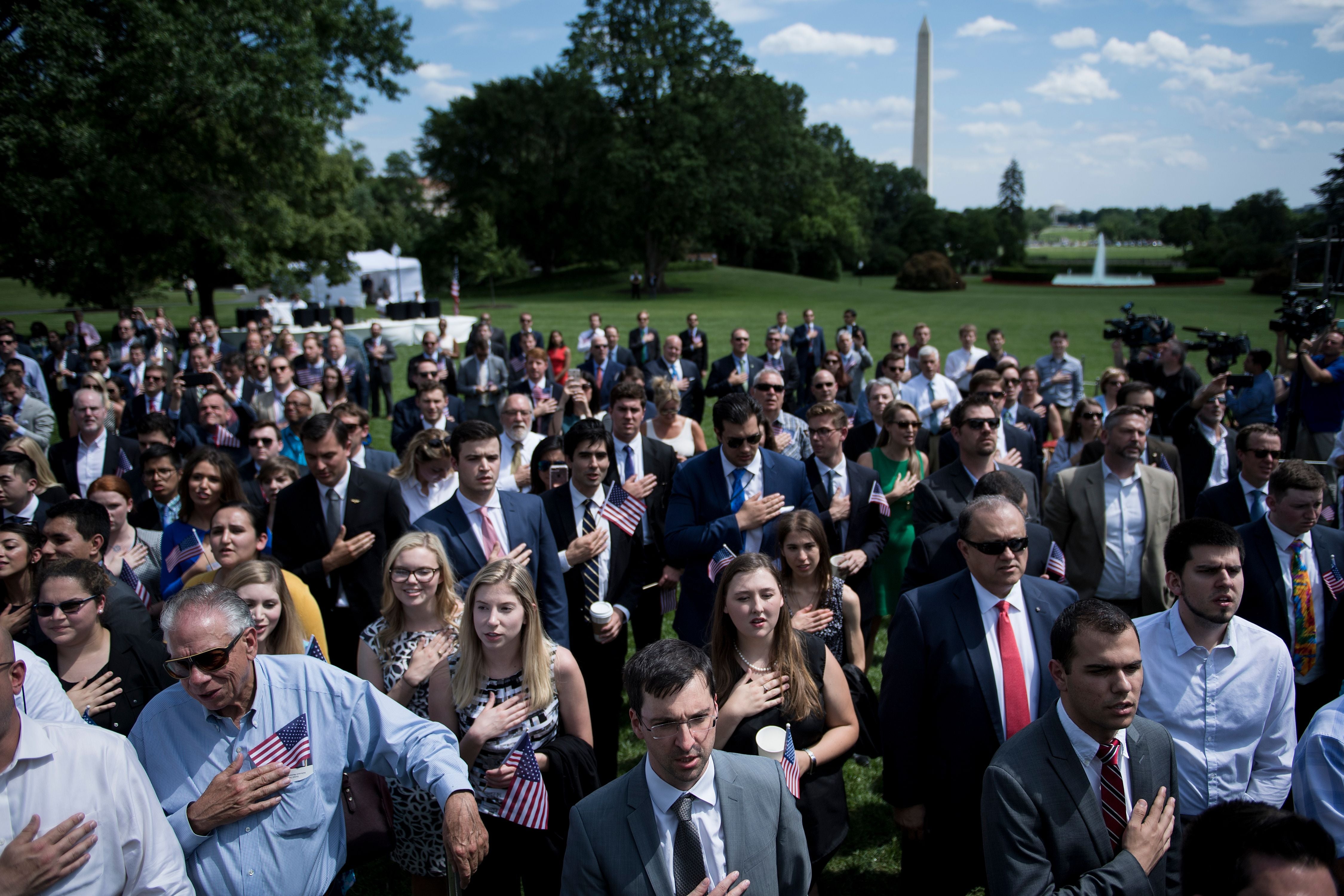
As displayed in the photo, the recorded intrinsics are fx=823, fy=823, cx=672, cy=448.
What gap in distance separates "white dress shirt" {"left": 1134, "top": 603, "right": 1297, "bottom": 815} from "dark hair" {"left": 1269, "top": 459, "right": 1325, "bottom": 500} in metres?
1.24

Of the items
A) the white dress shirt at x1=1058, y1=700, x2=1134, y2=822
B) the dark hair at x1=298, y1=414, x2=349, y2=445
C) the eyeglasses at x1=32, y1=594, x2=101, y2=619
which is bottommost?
the white dress shirt at x1=1058, y1=700, x2=1134, y2=822

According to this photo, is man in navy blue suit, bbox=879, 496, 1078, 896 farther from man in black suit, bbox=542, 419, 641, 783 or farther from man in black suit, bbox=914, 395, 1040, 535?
man in black suit, bbox=542, 419, 641, 783

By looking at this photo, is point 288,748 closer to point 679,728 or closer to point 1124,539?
point 679,728

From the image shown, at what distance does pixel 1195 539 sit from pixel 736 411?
2.50 metres

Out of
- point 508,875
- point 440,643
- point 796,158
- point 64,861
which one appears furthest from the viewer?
point 796,158

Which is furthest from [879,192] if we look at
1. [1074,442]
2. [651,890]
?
[651,890]

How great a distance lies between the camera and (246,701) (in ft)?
9.55

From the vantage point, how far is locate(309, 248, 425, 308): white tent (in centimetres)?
3850

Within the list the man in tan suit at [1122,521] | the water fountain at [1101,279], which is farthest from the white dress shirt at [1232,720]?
the water fountain at [1101,279]

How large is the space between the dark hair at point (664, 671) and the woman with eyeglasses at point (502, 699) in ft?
2.86

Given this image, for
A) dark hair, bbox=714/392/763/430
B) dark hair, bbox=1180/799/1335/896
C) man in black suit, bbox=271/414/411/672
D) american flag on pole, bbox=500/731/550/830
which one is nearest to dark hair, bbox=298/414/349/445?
man in black suit, bbox=271/414/411/672

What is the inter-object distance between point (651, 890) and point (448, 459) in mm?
3742

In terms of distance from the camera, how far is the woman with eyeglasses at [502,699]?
11.4ft

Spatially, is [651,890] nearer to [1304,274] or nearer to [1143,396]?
[1143,396]
